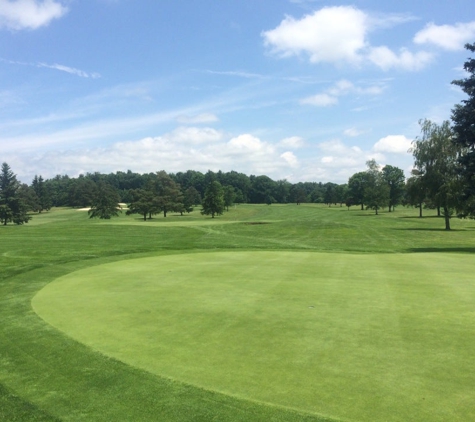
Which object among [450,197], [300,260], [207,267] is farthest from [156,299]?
[450,197]

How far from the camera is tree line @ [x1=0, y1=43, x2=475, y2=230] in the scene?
30.1 m

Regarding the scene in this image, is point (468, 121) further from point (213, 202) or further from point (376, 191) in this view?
point (376, 191)

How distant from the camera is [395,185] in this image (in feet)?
387

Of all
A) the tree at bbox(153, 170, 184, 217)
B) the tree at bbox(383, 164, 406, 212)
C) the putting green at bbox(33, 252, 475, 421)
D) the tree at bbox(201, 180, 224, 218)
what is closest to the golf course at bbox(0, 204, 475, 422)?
the putting green at bbox(33, 252, 475, 421)

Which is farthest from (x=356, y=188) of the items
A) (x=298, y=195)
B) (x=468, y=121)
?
(x=468, y=121)

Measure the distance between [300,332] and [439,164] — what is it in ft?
155

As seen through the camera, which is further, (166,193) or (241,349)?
(166,193)

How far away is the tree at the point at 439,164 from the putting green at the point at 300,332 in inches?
1394

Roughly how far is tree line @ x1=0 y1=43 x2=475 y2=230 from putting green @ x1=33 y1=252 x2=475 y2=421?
18.1 m

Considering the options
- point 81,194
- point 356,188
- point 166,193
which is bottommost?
point 166,193

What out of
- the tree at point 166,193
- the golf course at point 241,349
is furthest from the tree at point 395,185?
the golf course at point 241,349

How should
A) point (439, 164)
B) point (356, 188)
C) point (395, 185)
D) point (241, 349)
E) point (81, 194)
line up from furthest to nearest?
point (81, 194)
point (356, 188)
point (395, 185)
point (439, 164)
point (241, 349)

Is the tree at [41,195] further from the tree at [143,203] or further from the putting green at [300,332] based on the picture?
the putting green at [300,332]

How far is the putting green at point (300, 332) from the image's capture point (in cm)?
602
